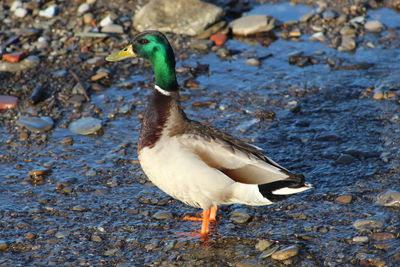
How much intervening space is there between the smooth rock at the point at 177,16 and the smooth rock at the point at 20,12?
1.44 metres

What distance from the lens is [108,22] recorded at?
26.6 feet

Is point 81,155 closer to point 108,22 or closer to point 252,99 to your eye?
→ point 252,99

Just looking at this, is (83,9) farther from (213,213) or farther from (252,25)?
(213,213)

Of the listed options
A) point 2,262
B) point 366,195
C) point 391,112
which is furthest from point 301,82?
point 2,262

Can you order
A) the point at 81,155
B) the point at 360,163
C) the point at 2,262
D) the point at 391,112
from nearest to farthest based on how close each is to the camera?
the point at 2,262, the point at 360,163, the point at 81,155, the point at 391,112

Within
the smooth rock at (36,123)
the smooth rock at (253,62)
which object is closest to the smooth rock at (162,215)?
the smooth rock at (36,123)

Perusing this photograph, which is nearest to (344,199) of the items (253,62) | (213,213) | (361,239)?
(361,239)

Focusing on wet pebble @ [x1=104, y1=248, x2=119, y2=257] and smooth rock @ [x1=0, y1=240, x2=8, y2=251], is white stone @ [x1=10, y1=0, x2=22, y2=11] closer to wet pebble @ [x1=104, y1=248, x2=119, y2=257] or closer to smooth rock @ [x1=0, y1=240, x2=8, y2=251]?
smooth rock @ [x1=0, y1=240, x2=8, y2=251]

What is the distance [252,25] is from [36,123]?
10.2 ft

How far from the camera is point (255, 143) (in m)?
5.86

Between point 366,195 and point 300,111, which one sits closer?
point 366,195

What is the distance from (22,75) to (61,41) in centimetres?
89

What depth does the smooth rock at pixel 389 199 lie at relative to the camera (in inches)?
184

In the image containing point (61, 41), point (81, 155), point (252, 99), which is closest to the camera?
point (81, 155)
